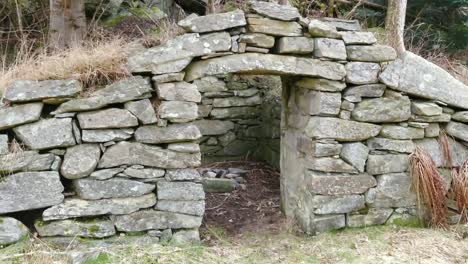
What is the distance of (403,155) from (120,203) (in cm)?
243

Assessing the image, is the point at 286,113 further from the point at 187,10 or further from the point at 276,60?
the point at 187,10

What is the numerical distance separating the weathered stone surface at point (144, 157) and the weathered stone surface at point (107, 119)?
158 mm

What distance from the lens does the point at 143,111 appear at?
3.43 m

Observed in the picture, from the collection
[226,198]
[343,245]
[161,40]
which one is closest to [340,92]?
[343,245]

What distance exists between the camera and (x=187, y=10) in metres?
7.45

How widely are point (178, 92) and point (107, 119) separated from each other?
1.86 ft

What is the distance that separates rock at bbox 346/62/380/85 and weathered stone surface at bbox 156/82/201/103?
1.30 m

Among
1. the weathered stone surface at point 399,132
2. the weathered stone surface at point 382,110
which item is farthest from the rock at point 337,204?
the weathered stone surface at point 382,110

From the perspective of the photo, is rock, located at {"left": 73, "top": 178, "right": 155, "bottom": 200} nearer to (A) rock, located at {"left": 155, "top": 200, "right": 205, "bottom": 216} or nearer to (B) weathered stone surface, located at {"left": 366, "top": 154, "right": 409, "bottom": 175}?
(A) rock, located at {"left": 155, "top": 200, "right": 205, "bottom": 216}

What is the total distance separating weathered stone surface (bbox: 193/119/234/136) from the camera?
20.7 ft

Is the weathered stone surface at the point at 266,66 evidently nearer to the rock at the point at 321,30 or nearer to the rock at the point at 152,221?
Result: the rock at the point at 321,30

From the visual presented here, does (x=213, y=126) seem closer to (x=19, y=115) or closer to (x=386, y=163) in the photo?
Result: (x=386, y=163)

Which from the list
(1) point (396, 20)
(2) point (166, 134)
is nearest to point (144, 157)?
(2) point (166, 134)

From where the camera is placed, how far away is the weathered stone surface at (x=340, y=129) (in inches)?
151
